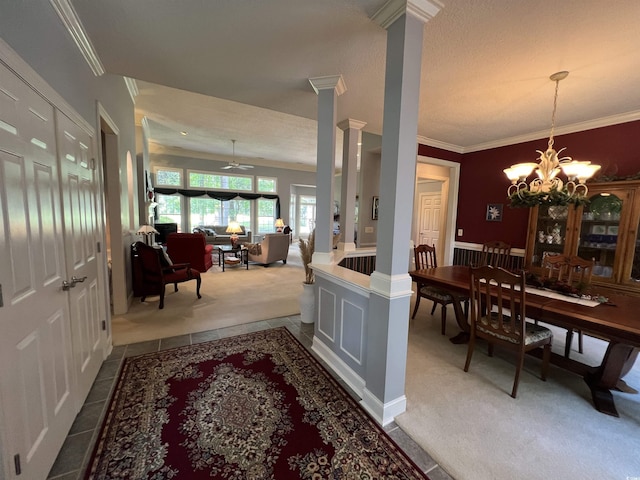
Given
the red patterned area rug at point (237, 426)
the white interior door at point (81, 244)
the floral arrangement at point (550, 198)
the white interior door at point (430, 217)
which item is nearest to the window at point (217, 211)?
the white interior door at point (430, 217)

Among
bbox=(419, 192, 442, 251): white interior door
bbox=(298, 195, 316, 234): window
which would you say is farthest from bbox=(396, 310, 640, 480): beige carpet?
bbox=(298, 195, 316, 234): window

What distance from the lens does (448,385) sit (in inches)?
83.5

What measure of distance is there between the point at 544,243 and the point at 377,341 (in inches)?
139

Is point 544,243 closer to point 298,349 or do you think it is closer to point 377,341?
point 377,341

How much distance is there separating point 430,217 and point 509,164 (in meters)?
2.82

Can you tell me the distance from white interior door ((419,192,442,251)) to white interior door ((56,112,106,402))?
676 centimetres

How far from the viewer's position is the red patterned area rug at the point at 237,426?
1.38 metres

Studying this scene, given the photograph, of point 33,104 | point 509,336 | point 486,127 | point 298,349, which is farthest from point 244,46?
point 486,127

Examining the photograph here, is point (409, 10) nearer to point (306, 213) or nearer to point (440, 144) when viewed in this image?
point (440, 144)

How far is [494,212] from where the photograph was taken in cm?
451

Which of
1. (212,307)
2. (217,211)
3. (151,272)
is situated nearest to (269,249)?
(212,307)

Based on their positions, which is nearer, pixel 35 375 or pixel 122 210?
pixel 35 375

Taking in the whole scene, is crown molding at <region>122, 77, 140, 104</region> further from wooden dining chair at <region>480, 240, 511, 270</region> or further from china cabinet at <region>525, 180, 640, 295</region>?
china cabinet at <region>525, 180, 640, 295</region>

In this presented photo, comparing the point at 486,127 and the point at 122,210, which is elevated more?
the point at 486,127
